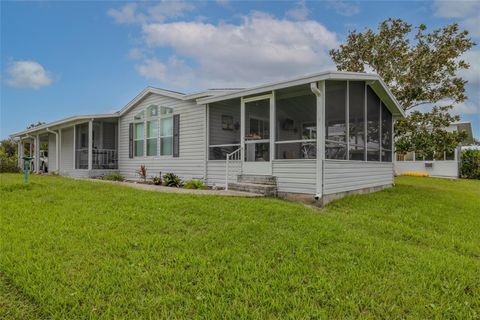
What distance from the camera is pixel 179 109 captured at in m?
11.3

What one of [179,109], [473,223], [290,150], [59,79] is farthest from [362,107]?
[59,79]

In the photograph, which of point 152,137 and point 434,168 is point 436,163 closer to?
point 434,168

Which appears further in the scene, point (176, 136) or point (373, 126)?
point (176, 136)

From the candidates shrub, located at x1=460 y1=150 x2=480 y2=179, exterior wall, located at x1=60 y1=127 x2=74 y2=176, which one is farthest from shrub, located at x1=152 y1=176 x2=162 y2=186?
shrub, located at x1=460 y1=150 x2=480 y2=179

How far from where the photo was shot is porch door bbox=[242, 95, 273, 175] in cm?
854

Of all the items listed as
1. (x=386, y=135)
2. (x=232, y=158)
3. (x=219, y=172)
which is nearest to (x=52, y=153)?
(x=219, y=172)

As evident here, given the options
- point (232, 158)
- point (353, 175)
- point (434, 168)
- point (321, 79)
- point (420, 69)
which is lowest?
point (434, 168)

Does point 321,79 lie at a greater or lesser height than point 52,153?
greater

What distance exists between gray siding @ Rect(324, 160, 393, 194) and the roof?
2.03 metres

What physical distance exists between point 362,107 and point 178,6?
270 inches

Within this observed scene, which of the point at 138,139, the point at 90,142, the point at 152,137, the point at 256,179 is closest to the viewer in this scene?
the point at 256,179

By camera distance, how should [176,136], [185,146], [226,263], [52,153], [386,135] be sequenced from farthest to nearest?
[52,153] < [386,135] < [176,136] < [185,146] < [226,263]

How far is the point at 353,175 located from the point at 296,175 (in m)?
2.10

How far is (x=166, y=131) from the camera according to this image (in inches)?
468
